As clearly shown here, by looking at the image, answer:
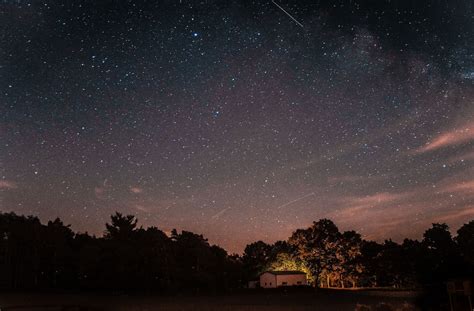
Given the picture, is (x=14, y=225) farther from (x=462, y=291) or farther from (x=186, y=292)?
(x=462, y=291)

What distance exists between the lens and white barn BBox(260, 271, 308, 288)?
3127 inches

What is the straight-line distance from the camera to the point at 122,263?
65875mm

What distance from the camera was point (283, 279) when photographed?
7994 cm

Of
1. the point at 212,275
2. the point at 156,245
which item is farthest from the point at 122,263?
the point at 212,275

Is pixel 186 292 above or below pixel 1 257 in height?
below

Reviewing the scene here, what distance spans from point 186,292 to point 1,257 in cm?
2949

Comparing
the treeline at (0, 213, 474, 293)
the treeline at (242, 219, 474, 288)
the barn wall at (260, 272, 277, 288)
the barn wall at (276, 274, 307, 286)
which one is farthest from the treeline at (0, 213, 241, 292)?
the treeline at (242, 219, 474, 288)

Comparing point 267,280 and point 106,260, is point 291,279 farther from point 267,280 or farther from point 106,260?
point 106,260

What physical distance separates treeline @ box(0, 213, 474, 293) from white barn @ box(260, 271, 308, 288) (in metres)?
3.66

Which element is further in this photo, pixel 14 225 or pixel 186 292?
pixel 14 225

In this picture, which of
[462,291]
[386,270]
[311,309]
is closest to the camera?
[462,291]

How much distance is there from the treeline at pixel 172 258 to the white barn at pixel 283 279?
12.0ft

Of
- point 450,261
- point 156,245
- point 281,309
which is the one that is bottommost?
point 281,309

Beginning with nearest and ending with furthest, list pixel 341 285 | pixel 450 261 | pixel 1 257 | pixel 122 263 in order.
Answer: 1. pixel 450 261
2. pixel 122 263
3. pixel 1 257
4. pixel 341 285
